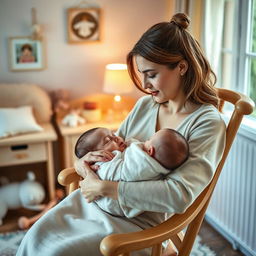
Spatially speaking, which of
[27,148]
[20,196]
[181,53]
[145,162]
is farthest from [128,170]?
[20,196]

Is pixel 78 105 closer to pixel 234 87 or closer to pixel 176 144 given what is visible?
pixel 234 87

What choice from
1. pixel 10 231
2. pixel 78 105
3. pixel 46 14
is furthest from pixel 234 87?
pixel 10 231

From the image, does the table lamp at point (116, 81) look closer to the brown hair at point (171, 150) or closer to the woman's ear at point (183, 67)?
the woman's ear at point (183, 67)

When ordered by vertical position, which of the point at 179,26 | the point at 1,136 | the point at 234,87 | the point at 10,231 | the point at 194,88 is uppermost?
the point at 179,26

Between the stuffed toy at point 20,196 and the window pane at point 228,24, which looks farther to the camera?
the stuffed toy at point 20,196

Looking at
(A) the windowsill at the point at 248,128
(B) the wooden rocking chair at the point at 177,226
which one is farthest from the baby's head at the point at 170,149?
(A) the windowsill at the point at 248,128

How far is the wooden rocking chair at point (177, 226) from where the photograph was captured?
1.29m

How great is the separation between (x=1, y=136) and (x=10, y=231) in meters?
0.65

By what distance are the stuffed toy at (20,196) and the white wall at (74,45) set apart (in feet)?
2.67

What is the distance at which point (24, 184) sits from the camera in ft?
9.64

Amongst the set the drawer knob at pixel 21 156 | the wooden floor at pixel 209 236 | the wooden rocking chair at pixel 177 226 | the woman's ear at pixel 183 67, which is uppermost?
the woman's ear at pixel 183 67

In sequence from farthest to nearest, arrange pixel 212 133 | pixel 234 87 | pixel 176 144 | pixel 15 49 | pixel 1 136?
pixel 15 49
pixel 1 136
pixel 234 87
pixel 212 133
pixel 176 144

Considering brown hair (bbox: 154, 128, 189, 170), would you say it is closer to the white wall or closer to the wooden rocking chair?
the wooden rocking chair

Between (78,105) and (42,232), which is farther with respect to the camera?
(78,105)
